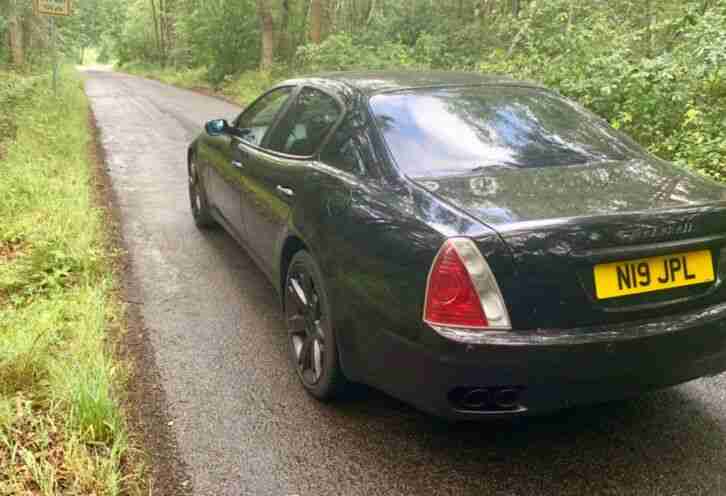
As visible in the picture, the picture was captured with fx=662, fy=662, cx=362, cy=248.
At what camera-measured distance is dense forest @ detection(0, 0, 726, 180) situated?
7.56 meters

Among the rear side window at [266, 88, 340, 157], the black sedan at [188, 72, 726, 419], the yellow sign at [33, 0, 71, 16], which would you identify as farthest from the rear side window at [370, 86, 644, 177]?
the yellow sign at [33, 0, 71, 16]

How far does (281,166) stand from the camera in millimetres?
3932

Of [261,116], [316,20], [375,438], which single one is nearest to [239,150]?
[261,116]

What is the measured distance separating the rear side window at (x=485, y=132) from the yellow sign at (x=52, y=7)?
12.1 meters

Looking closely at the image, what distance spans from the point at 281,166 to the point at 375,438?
172 cm

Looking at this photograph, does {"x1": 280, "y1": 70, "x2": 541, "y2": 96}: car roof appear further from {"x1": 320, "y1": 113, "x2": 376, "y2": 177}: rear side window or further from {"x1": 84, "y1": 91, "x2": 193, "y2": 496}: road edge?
{"x1": 84, "y1": 91, "x2": 193, "y2": 496}: road edge

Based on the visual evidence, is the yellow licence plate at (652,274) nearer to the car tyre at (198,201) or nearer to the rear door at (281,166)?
the rear door at (281,166)

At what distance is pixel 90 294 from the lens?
4.30 meters

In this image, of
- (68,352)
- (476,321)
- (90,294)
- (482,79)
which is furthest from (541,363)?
(90,294)

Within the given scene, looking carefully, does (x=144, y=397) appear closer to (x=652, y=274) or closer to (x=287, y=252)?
(x=287, y=252)

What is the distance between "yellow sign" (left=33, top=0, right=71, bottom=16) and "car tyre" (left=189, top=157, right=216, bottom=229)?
868 cm

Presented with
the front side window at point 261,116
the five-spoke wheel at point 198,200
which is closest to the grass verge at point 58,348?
the five-spoke wheel at point 198,200

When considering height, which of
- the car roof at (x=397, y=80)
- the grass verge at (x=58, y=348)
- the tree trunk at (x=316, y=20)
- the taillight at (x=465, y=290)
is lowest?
the grass verge at (x=58, y=348)

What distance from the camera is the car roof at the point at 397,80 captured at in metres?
3.70
